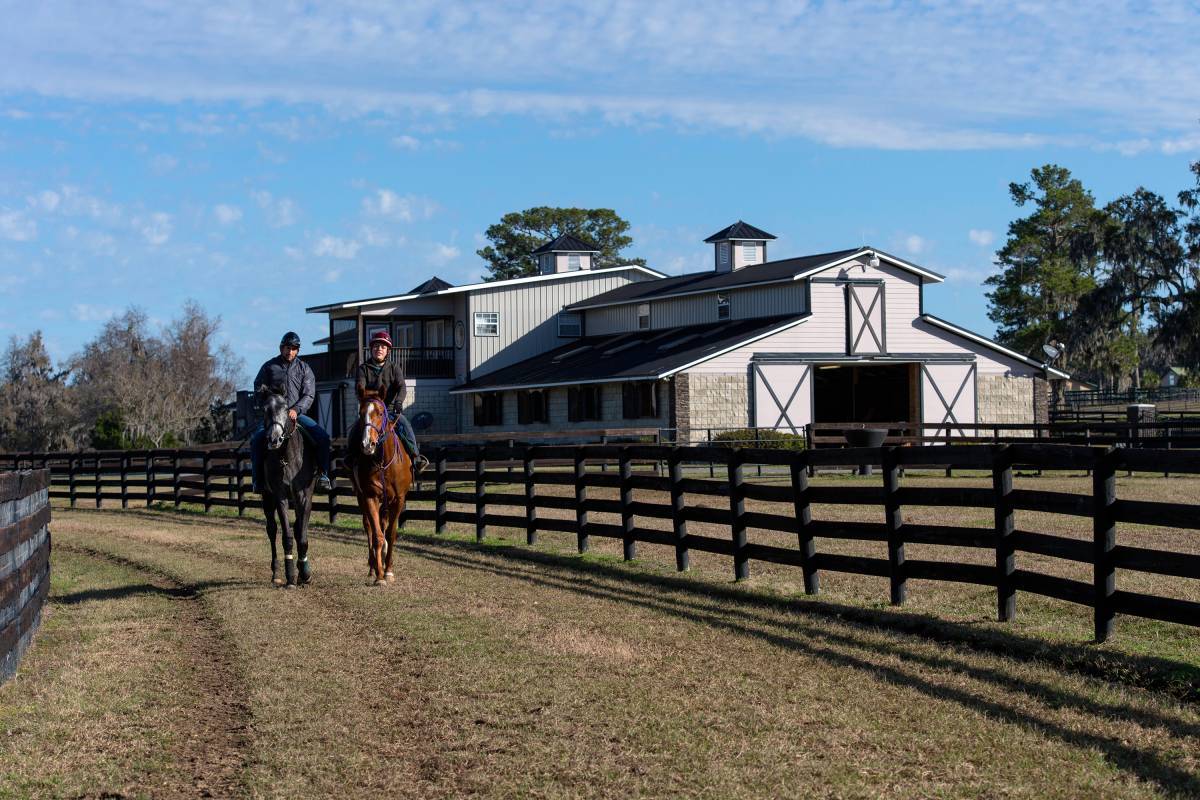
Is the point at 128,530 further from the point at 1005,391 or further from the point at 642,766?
the point at 1005,391

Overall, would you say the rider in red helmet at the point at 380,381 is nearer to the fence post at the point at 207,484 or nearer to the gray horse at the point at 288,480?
the gray horse at the point at 288,480

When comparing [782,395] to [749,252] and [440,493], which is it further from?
[440,493]

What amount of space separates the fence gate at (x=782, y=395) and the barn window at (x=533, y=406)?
9.51 metres

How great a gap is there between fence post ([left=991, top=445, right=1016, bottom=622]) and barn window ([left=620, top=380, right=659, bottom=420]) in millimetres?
33650

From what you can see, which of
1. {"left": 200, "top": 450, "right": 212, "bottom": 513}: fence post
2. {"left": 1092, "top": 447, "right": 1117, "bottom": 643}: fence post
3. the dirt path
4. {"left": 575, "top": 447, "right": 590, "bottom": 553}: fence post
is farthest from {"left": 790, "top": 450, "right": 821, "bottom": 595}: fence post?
{"left": 200, "top": 450, "right": 212, "bottom": 513}: fence post

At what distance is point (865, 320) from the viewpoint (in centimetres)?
4616

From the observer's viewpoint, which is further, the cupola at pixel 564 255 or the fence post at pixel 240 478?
the cupola at pixel 564 255

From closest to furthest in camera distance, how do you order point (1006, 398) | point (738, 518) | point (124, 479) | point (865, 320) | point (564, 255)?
point (738, 518) → point (124, 479) → point (865, 320) → point (1006, 398) → point (564, 255)

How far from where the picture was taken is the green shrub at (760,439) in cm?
3975

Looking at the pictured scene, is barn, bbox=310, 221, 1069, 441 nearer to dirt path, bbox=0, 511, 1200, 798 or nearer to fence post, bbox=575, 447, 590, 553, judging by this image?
fence post, bbox=575, 447, 590, 553

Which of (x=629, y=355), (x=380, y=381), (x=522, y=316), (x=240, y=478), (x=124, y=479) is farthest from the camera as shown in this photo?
(x=522, y=316)

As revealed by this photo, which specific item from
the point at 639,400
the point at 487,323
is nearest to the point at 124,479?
the point at 639,400

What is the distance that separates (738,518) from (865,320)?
33.6 metres

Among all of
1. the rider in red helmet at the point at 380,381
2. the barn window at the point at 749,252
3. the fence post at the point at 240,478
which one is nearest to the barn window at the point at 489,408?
the barn window at the point at 749,252
